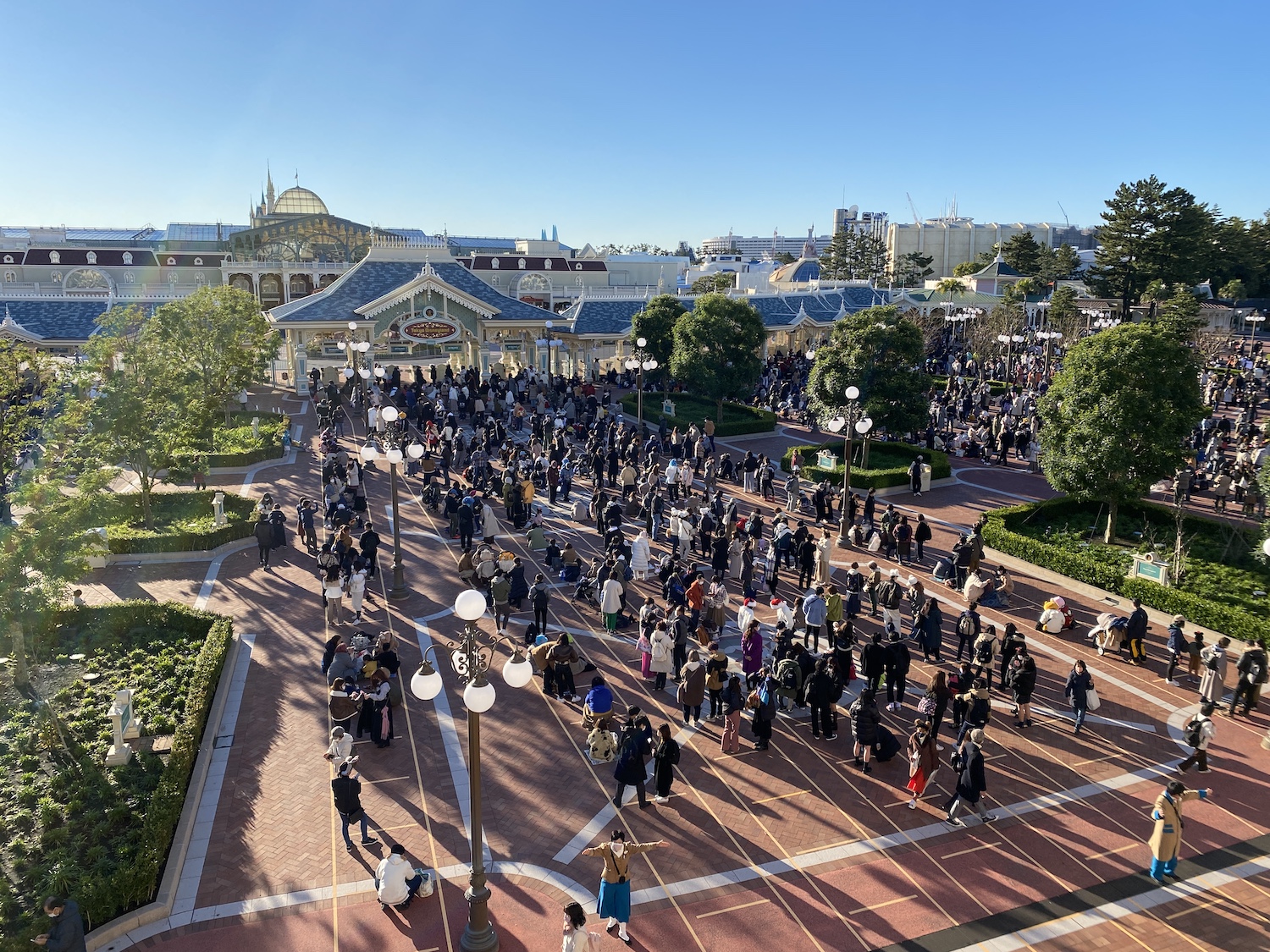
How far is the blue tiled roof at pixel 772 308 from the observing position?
156ft

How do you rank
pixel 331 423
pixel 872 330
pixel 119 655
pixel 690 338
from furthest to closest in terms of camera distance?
pixel 690 338
pixel 331 423
pixel 872 330
pixel 119 655

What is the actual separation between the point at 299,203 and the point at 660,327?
48.1m

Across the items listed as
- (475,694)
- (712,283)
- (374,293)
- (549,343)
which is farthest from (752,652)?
(712,283)

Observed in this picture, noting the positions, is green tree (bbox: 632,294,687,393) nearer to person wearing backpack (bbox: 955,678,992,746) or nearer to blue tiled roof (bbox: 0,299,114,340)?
blue tiled roof (bbox: 0,299,114,340)

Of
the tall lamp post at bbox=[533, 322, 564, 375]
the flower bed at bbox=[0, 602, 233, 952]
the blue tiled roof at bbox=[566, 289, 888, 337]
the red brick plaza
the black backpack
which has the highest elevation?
the blue tiled roof at bbox=[566, 289, 888, 337]

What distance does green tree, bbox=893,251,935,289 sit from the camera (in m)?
104

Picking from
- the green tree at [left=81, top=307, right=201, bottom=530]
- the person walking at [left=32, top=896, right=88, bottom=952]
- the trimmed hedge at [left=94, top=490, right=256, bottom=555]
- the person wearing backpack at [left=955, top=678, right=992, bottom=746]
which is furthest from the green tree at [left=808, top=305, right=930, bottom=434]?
the person walking at [left=32, top=896, right=88, bottom=952]

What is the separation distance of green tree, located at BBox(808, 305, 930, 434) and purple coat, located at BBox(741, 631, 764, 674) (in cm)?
1555

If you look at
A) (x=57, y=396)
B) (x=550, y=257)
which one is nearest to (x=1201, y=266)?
(x=550, y=257)

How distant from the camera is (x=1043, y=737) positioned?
1337 cm

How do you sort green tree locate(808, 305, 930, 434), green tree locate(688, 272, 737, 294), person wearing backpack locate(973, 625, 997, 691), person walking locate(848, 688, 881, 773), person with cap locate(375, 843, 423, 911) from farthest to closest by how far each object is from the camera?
green tree locate(688, 272, 737, 294), green tree locate(808, 305, 930, 434), person wearing backpack locate(973, 625, 997, 691), person walking locate(848, 688, 881, 773), person with cap locate(375, 843, 423, 911)

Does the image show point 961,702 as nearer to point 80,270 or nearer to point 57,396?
point 57,396

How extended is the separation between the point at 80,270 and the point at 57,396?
135 ft

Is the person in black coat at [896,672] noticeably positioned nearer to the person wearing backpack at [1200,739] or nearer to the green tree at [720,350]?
the person wearing backpack at [1200,739]
